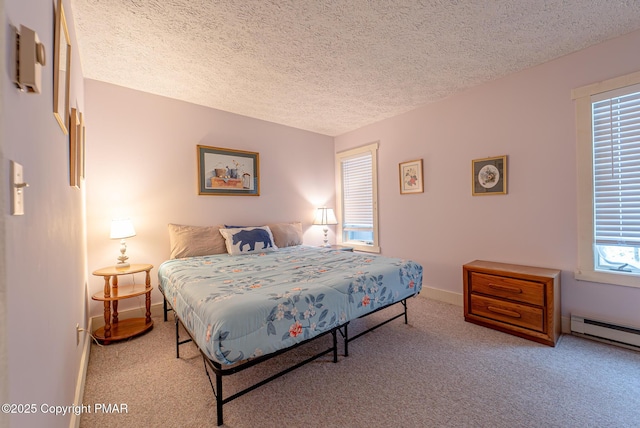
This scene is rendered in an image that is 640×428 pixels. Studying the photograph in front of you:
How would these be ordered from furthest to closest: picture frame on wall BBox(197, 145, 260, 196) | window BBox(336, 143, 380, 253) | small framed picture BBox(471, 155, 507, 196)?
1. window BBox(336, 143, 380, 253)
2. picture frame on wall BBox(197, 145, 260, 196)
3. small framed picture BBox(471, 155, 507, 196)

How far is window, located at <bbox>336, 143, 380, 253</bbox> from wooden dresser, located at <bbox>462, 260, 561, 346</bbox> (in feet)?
5.30

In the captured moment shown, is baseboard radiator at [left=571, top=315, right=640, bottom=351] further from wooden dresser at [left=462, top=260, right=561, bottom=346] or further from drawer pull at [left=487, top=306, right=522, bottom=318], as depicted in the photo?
drawer pull at [left=487, top=306, right=522, bottom=318]

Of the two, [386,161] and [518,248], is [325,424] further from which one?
[386,161]

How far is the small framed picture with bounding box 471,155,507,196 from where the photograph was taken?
111 inches

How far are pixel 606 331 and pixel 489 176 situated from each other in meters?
1.69

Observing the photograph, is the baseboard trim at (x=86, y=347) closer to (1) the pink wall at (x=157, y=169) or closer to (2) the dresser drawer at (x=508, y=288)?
(1) the pink wall at (x=157, y=169)

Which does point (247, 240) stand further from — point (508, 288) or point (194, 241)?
point (508, 288)

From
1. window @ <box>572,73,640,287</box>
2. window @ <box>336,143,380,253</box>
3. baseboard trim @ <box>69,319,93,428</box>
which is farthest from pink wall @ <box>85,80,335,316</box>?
window @ <box>572,73,640,287</box>

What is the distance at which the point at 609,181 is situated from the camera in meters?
2.22

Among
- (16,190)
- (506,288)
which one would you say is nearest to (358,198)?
(506,288)

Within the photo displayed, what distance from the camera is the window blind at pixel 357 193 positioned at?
430 centimetres

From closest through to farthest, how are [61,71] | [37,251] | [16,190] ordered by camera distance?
[16,190] → [37,251] → [61,71]

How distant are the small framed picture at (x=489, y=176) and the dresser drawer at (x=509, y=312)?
1176mm

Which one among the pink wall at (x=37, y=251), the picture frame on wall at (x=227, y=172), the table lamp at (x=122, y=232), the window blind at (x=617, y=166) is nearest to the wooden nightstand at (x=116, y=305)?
the table lamp at (x=122, y=232)
